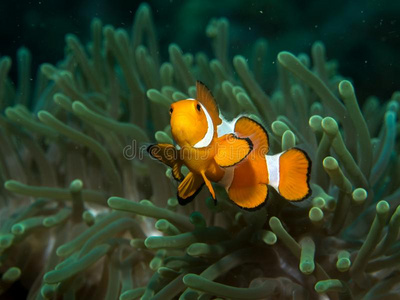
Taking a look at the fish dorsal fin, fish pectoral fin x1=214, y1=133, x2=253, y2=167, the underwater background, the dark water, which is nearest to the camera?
fish pectoral fin x1=214, y1=133, x2=253, y2=167

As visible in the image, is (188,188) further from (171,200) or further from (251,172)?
(171,200)

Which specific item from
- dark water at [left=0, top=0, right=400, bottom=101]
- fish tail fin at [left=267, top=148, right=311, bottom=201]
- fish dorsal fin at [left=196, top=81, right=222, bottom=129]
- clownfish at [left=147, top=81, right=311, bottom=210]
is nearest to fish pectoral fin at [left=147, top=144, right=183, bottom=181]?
clownfish at [left=147, top=81, right=311, bottom=210]

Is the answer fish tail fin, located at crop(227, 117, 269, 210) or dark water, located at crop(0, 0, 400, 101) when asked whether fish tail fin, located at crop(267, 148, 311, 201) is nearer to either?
fish tail fin, located at crop(227, 117, 269, 210)

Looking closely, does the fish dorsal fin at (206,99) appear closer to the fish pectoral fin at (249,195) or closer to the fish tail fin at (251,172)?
the fish tail fin at (251,172)

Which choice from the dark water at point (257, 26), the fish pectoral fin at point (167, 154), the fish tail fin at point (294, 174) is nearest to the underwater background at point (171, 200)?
the fish tail fin at point (294, 174)

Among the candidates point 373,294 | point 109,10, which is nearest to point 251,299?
point 373,294
